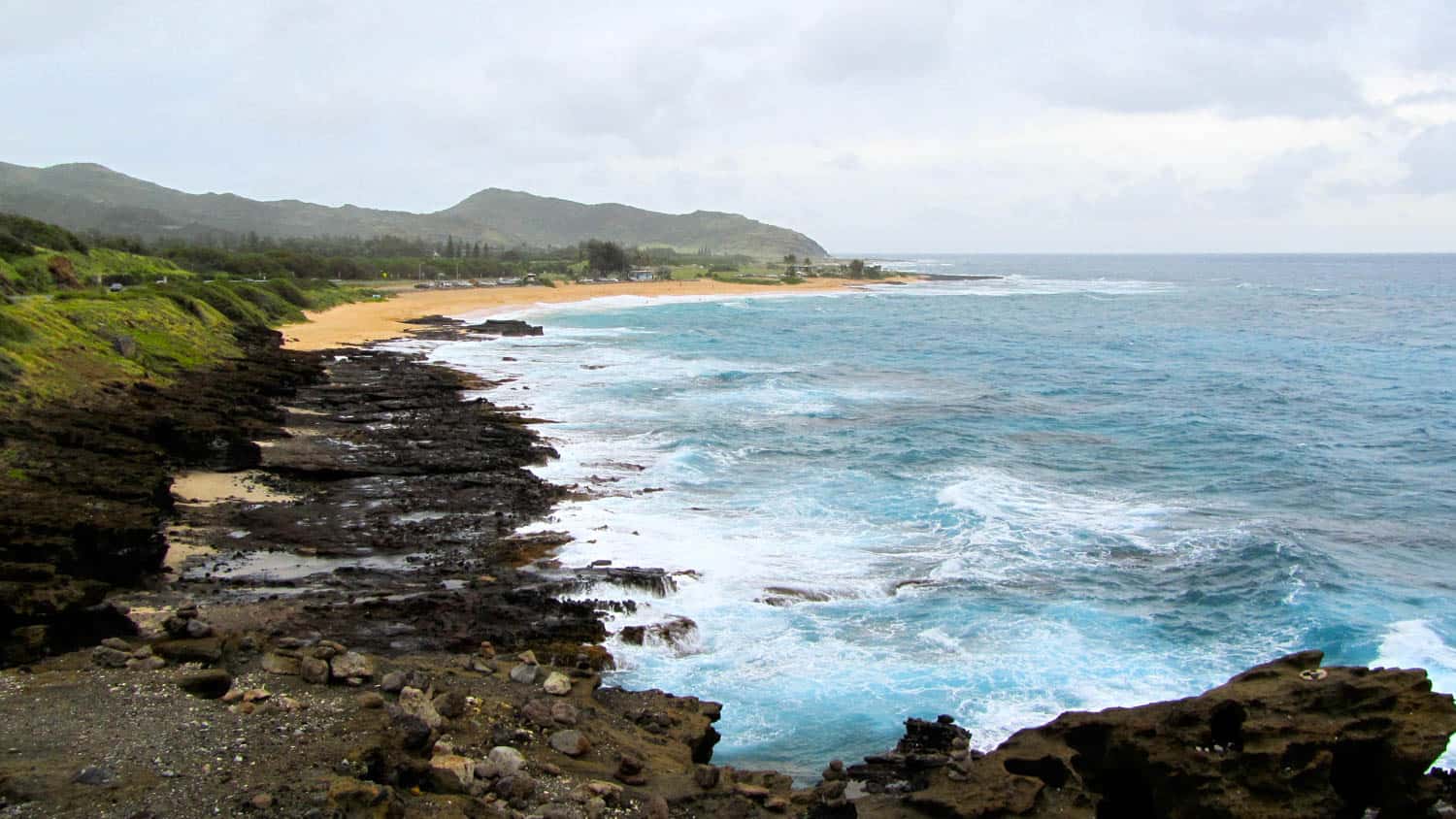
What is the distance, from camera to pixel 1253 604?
1672cm

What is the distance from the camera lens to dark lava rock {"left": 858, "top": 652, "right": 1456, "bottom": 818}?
27.9 ft

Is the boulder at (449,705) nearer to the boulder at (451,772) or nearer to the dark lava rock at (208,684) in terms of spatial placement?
the boulder at (451,772)

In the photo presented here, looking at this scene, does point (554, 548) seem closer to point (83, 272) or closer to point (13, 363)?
point (13, 363)

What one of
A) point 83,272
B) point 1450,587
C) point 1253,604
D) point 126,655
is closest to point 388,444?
point 126,655

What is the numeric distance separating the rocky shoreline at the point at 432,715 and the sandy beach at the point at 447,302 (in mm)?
35047

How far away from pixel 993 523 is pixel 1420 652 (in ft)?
27.3

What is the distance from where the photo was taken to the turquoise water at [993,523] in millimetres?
13883

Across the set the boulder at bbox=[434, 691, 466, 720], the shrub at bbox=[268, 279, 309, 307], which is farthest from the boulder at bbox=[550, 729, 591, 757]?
the shrub at bbox=[268, 279, 309, 307]

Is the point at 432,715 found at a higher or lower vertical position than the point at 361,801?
lower

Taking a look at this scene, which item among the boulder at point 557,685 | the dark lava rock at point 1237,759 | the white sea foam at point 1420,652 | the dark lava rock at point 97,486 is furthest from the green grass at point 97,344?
the white sea foam at point 1420,652

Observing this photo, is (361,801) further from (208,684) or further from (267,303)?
(267,303)

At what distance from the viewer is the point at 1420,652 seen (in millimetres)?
14648

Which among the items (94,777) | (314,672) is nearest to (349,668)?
(314,672)

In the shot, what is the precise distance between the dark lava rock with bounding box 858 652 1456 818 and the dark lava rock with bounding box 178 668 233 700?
21.8ft
